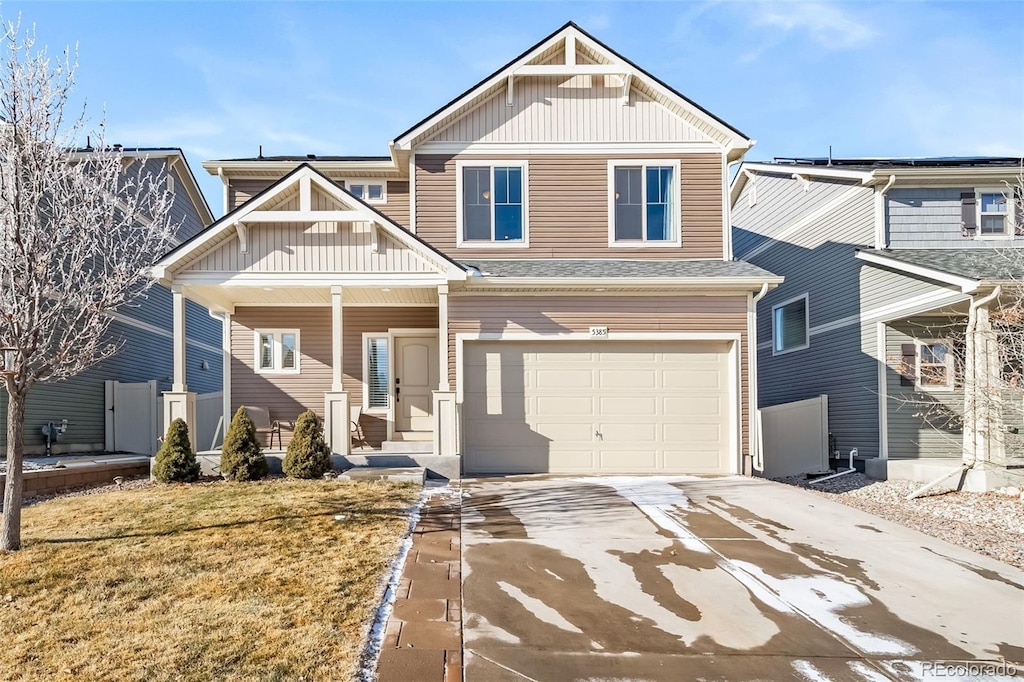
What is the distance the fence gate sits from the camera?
14047 millimetres

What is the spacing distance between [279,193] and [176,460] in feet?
14.2

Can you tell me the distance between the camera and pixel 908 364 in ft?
41.7

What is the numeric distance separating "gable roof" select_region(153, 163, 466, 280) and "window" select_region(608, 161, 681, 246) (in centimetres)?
347

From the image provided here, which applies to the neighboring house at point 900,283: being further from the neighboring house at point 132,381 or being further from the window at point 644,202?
the neighboring house at point 132,381

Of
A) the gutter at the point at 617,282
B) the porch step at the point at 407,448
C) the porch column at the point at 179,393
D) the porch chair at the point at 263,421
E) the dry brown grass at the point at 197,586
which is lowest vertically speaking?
the dry brown grass at the point at 197,586

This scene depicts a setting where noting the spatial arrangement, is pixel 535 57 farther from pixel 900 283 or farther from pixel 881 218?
pixel 900 283

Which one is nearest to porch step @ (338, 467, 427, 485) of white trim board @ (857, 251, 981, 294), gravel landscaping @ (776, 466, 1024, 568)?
gravel landscaping @ (776, 466, 1024, 568)

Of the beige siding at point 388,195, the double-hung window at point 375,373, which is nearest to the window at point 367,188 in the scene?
the beige siding at point 388,195

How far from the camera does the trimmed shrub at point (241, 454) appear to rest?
9297 millimetres

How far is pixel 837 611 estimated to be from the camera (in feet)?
15.9

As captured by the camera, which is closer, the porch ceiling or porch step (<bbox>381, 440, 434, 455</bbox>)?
porch step (<bbox>381, 440, 434, 455</bbox>)

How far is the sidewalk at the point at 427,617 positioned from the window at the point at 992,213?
508 inches

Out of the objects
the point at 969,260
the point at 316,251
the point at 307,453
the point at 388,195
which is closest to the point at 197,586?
the point at 307,453

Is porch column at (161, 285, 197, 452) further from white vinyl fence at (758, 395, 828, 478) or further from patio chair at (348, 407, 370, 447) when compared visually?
white vinyl fence at (758, 395, 828, 478)
